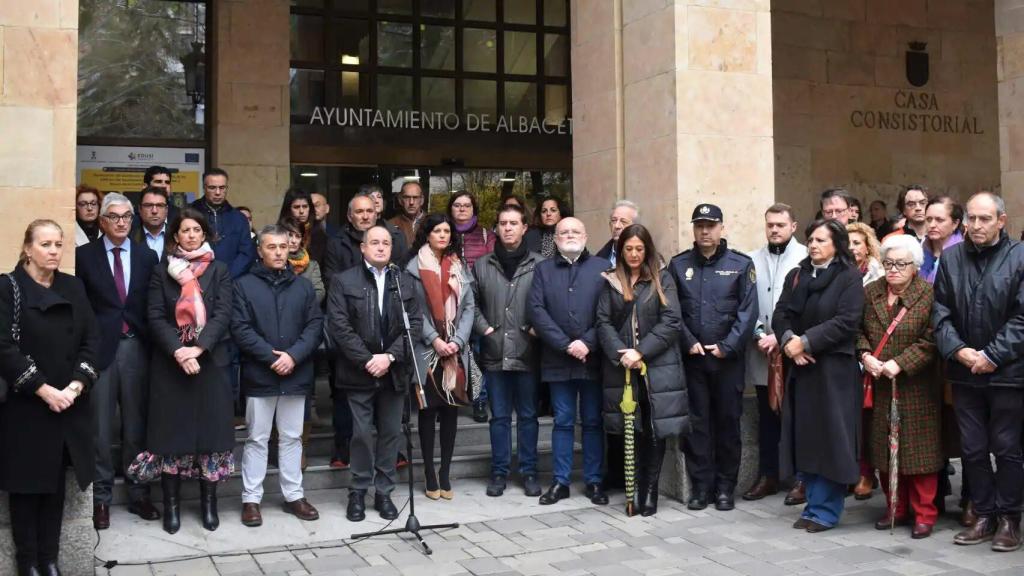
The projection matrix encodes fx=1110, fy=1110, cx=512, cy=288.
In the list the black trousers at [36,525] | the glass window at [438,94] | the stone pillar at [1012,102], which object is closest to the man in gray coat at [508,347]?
the black trousers at [36,525]

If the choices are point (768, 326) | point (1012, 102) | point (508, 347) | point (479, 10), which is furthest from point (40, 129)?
point (1012, 102)

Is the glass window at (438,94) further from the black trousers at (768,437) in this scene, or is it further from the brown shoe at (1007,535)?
the brown shoe at (1007,535)

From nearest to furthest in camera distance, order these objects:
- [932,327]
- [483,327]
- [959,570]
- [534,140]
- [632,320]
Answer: [959,570] → [932,327] → [632,320] → [483,327] → [534,140]

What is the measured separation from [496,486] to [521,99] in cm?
663

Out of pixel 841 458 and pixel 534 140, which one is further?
pixel 534 140

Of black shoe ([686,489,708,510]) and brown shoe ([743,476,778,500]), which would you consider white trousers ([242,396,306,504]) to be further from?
brown shoe ([743,476,778,500])

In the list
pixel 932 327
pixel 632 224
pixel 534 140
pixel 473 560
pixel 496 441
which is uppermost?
pixel 534 140

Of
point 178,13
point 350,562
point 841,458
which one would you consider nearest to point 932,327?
point 841,458

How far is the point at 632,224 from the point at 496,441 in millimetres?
1833

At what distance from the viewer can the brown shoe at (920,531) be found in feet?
22.1

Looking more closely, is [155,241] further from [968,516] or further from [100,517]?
[968,516]

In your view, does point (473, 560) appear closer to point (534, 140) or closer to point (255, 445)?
point (255, 445)

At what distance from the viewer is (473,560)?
6.37 m

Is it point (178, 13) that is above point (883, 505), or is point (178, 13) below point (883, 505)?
above
